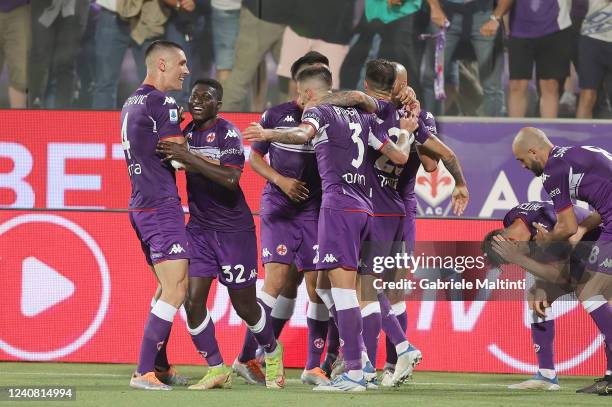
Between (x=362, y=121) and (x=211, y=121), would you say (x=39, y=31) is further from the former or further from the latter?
(x=362, y=121)

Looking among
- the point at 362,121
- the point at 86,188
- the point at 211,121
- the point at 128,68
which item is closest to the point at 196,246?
the point at 211,121

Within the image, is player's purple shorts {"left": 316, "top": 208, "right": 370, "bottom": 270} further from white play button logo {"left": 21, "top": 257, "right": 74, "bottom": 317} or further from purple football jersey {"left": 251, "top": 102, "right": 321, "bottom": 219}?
white play button logo {"left": 21, "top": 257, "right": 74, "bottom": 317}

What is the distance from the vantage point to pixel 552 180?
8531mm

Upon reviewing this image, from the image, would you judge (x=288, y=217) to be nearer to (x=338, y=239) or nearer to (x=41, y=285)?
(x=338, y=239)

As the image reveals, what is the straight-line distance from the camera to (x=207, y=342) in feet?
28.0

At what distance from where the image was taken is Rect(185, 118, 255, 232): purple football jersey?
8.74m

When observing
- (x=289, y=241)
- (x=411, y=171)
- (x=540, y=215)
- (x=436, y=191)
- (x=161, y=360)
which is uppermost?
(x=411, y=171)

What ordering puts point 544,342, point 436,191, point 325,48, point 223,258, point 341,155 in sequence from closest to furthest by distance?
point 341,155
point 223,258
point 544,342
point 436,191
point 325,48

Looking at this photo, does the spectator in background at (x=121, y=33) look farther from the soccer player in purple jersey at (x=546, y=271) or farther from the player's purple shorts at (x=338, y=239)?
the player's purple shorts at (x=338, y=239)

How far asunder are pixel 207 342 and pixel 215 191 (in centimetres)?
111

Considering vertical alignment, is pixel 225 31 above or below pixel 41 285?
above

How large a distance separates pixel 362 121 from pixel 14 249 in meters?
3.81

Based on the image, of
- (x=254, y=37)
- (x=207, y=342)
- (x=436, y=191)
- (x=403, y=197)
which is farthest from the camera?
Answer: (x=254, y=37)

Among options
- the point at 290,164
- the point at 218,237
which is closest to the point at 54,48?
the point at 290,164
